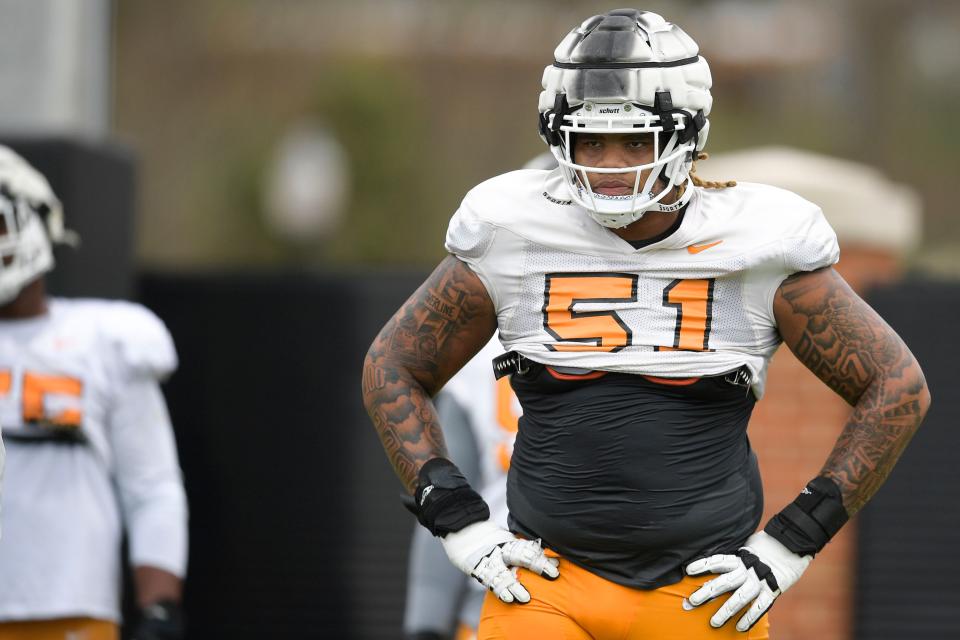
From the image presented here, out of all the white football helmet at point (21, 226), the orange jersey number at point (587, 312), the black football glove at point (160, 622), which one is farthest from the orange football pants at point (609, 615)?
the white football helmet at point (21, 226)

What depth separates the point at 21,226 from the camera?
4566 mm

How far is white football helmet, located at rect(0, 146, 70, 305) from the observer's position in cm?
451

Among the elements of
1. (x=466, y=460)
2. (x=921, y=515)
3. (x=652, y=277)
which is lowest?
(x=921, y=515)

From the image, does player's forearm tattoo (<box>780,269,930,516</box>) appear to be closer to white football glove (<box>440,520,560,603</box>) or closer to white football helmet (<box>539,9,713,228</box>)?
white football helmet (<box>539,9,713,228</box>)

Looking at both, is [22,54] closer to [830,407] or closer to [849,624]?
[830,407]

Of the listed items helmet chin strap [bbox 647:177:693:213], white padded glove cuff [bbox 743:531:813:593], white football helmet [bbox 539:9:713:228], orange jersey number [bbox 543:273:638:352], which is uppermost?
white football helmet [bbox 539:9:713:228]

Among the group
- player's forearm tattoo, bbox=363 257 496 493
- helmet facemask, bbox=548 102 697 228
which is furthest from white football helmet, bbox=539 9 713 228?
player's forearm tattoo, bbox=363 257 496 493

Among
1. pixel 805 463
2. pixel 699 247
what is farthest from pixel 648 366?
pixel 805 463

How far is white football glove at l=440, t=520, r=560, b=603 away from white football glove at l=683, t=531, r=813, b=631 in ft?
0.95

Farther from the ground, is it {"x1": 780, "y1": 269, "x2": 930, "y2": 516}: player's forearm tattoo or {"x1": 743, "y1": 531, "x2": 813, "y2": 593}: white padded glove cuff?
→ {"x1": 780, "y1": 269, "x2": 930, "y2": 516}: player's forearm tattoo

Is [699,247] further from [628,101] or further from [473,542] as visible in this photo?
[473,542]

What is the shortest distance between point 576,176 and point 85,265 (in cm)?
317

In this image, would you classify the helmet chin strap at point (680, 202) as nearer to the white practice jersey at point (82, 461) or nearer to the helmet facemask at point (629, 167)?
the helmet facemask at point (629, 167)

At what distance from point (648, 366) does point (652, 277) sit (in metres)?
0.18
